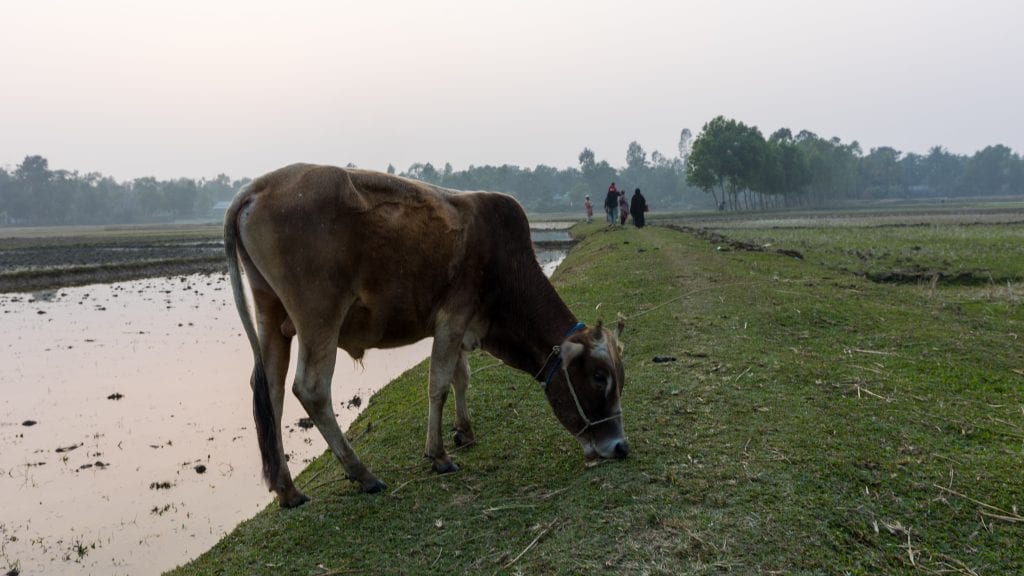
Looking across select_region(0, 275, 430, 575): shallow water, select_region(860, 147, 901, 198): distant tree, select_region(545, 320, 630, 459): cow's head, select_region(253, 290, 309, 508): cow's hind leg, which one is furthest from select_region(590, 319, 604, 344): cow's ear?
select_region(860, 147, 901, 198): distant tree

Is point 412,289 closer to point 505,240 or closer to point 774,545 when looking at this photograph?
point 505,240

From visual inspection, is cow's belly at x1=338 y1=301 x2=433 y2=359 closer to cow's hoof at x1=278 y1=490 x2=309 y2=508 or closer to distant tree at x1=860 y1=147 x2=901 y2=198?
cow's hoof at x1=278 y1=490 x2=309 y2=508

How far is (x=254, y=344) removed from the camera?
16.1 ft

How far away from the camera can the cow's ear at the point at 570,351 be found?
5195 millimetres

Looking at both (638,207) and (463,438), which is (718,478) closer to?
(463,438)

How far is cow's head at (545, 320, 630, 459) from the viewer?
516cm

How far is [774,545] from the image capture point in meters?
3.73

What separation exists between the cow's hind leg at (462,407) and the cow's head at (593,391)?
1033mm

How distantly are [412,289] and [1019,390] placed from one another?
5.96m

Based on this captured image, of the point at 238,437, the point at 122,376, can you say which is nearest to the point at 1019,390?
the point at 238,437

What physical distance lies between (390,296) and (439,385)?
2.81 feet

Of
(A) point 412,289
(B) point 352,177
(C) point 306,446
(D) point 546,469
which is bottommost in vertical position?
(C) point 306,446

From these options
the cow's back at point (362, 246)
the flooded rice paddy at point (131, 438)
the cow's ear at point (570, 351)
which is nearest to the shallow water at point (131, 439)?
the flooded rice paddy at point (131, 438)

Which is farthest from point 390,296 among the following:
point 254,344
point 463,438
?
point 463,438
